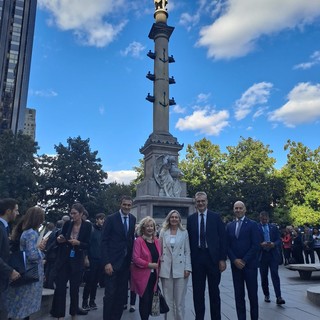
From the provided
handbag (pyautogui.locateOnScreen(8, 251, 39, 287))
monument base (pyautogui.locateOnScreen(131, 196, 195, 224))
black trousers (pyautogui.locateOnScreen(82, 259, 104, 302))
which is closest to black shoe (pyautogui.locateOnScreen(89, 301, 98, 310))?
black trousers (pyautogui.locateOnScreen(82, 259, 104, 302))

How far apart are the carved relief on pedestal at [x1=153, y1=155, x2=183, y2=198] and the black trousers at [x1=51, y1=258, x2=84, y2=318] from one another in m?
14.6

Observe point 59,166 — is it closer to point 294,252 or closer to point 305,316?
point 294,252

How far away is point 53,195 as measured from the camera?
36.1 m

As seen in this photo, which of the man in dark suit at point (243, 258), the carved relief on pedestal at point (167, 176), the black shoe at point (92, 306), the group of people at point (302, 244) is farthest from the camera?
the carved relief on pedestal at point (167, 176)

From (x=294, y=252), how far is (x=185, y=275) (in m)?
11.6

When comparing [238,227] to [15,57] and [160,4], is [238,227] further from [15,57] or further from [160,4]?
Result: [15,57]

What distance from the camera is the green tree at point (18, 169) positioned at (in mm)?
29906

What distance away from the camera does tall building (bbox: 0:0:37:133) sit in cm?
5262

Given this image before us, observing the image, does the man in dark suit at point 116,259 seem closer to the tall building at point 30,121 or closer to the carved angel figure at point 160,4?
the carved angel figure at point 160,4

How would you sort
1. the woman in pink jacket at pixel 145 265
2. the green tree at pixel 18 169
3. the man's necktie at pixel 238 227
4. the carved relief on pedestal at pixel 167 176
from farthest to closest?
the green tree at pixel 18 169 → the carved relief on pedestal at pixel 167 176 → the man's necktie at pixel 238 227 → the woman in pink jacket at pixel 145 265

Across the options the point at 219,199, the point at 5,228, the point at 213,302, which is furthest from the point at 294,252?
the point at 219,199

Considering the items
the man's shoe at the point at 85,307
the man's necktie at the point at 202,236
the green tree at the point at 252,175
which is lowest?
the man's shoe at the point at 85,307

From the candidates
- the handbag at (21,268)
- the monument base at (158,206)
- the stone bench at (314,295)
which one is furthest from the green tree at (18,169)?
the stone bench at (314,295)

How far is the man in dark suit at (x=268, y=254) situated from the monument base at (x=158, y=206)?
1128 cm
